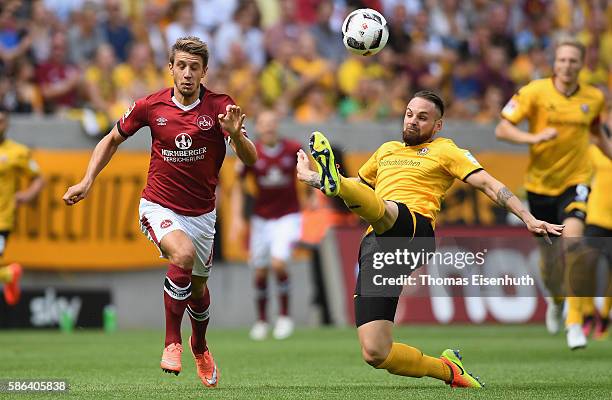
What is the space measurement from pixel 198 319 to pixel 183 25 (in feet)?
35.1

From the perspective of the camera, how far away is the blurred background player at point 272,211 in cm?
1564

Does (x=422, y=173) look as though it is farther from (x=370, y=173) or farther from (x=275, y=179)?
(x=275, y=179)

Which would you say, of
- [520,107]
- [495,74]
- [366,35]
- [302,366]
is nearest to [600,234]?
[520,107]

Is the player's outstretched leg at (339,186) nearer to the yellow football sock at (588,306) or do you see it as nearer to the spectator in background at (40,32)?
the yellow football sock at (588,306)

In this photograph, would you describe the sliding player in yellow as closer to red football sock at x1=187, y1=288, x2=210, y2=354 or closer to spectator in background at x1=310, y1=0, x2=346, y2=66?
red football sock at x1=187, y1=288, x2=210, y2=354

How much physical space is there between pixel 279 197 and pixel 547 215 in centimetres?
472

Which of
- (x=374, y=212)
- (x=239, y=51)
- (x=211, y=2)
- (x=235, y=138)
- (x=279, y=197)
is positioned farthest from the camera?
(x=211, y=2)

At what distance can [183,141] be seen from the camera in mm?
8789

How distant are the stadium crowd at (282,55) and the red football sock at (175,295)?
9.16 meters

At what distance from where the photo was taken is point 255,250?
16078mm

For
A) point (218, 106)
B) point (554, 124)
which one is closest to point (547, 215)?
point (554, 124)

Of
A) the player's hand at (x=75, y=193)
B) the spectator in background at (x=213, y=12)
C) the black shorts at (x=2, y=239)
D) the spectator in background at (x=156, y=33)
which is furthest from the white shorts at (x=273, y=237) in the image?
the player's hand at (x=75, y=193)

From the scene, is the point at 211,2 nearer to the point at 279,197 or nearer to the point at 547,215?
the point at 279,197

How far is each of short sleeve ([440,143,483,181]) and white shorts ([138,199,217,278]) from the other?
1.89m
